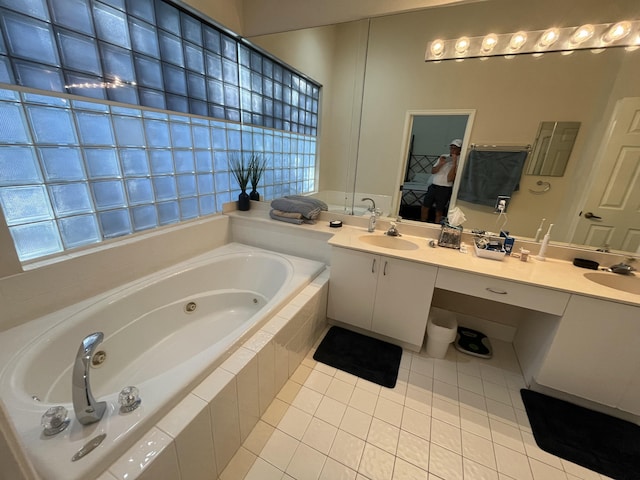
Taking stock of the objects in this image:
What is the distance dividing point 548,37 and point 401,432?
7.54 feet

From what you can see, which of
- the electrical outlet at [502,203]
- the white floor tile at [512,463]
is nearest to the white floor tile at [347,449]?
the white floor tile at [512,463]

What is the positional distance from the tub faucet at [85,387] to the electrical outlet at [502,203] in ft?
6.92

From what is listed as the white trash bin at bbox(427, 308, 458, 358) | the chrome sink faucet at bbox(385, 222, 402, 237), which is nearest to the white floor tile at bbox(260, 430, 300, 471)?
the white trash bin at bbox(427, 308, 458, 358)

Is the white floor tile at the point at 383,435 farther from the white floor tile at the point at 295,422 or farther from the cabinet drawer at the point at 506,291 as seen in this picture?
the cabinet drawer at the point at 506,291

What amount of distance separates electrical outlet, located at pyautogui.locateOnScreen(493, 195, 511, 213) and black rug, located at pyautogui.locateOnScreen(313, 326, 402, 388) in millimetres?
1169

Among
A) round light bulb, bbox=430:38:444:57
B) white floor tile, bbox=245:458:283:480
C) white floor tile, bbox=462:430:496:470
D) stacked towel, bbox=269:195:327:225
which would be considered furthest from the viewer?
stacked towel, bbox=269:195:327:225

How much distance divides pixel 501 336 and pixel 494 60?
1917 millimetres

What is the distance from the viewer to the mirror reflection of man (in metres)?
1.77

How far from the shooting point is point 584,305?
1289 mm

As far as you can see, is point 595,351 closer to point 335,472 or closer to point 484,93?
point 335,472

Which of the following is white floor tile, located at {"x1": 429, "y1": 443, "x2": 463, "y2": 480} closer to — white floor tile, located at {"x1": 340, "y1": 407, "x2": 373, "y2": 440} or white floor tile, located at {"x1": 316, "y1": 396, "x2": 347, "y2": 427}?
white floor tile, located at {"x1": 340, "y1": 407, "x2": 373, "y2": 440}

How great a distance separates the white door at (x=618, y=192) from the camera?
143cm

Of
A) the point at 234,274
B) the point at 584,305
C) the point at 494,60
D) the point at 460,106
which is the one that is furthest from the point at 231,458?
the point at 494,60

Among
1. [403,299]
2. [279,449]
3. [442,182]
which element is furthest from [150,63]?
[279,449]
